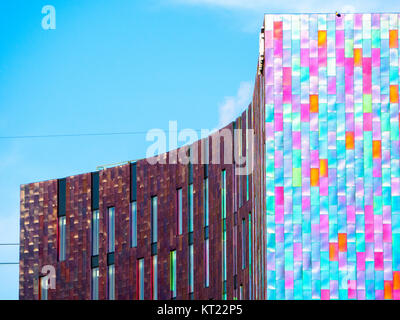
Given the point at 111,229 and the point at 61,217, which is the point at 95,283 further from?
the point at 61,217

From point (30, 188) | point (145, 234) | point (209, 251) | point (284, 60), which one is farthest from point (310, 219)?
point (30, 188)

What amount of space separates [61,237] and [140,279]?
10.5 metres

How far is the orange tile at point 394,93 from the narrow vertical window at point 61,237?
44.2 meters

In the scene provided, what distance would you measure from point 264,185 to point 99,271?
35.7m

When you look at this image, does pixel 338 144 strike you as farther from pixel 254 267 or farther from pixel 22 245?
pixel 22 245

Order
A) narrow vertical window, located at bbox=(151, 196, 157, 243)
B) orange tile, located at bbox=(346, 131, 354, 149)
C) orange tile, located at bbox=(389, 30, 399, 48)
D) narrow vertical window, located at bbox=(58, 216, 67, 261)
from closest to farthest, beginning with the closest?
orange tile, located at bbox=(346, 131, 354, 149)
orange tile, located at bbox=(389, 30, 399, 48)
narrow vertical window, located at bbox=(151, 196, 157, 243)
narrow vertical window, located at bbox=(58, 216, 67, 261)

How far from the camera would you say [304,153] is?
58781 millimetres

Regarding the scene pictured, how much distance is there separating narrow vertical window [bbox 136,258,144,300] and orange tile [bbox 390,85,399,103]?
120 feet

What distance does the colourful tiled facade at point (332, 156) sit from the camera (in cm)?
5769

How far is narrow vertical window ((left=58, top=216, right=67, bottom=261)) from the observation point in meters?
94.4

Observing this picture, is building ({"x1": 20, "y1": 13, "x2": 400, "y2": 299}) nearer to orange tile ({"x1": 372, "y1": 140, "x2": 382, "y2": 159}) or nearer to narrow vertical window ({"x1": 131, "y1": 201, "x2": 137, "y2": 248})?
orange tile ({"x1": 372, "y1": 140, "x2": 382, "y2": 159})

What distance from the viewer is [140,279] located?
88.8 m

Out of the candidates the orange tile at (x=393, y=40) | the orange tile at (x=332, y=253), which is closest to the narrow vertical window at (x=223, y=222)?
the orange tile at (x=332, y=253)

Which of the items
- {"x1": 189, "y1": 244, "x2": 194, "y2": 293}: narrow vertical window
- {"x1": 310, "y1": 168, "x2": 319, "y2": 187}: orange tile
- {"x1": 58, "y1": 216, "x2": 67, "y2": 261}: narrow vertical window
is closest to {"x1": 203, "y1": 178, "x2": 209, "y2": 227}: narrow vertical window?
{"x1": 189, "y1": 244, "x2": 194, "y2": 293}: narrow vertical window
